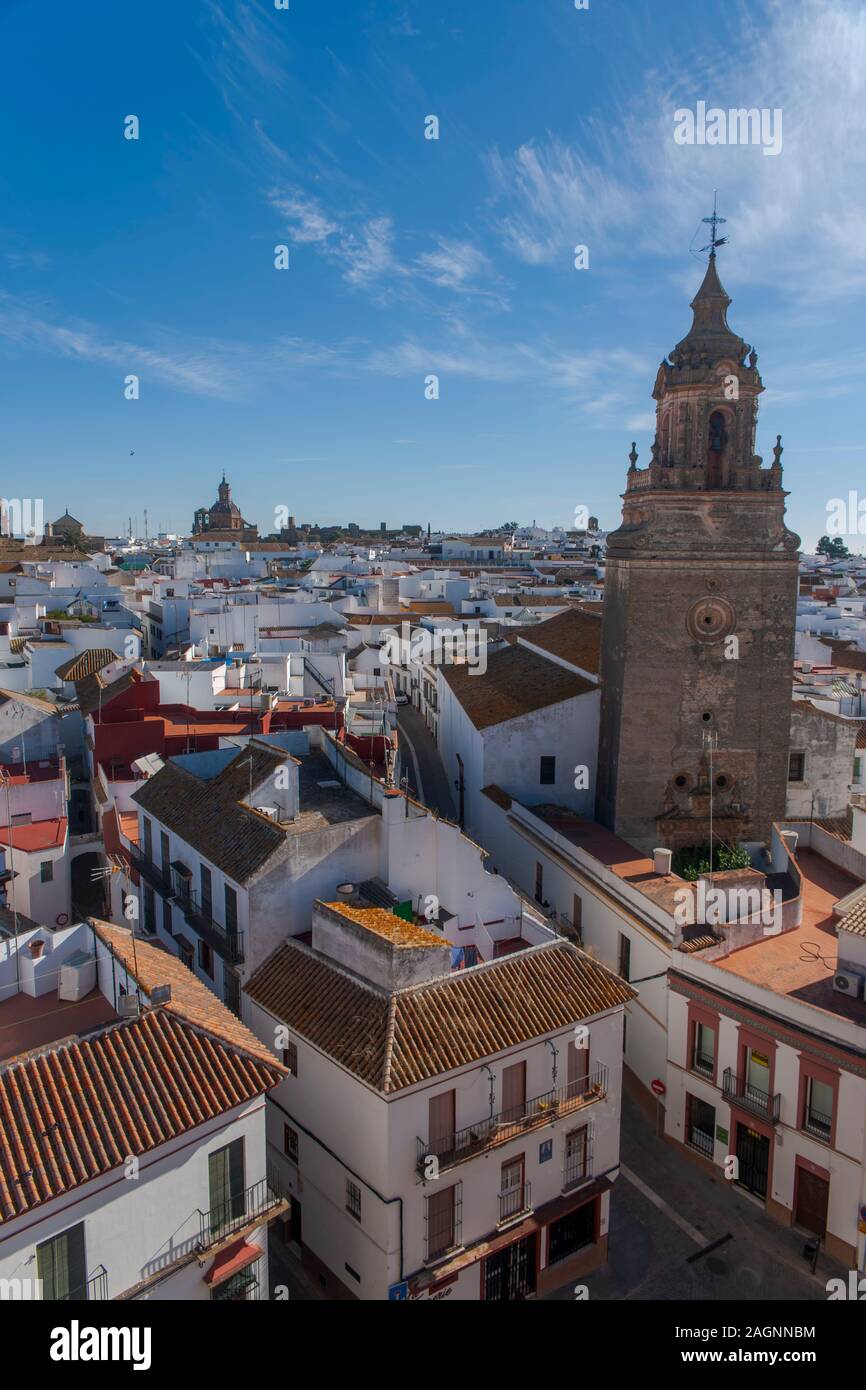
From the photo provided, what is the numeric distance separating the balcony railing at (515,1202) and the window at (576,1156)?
0.89 meters

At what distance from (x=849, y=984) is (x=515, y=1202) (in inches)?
285

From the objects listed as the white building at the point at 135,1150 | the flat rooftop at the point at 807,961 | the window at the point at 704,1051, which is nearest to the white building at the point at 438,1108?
the white building at the point at 135,1150

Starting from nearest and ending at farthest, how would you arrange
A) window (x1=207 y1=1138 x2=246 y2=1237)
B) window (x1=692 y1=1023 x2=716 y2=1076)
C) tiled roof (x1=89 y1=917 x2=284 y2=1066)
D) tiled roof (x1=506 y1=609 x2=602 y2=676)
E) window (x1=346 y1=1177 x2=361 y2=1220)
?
window (x1=207 y1=1138 x2=246 y2=1237), tiled roof (x1=89 y1=917 x2=284 y2=1066), window (x1=346 y1=1177 x2=361 y2=1220), window (x1=692 y1=1023 x2=716 y2=1076), tiled roof (x1=506 y1=609 x2=602 y2=676)

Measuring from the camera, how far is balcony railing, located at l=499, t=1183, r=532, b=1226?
1531 cm

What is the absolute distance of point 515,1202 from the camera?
15453 millimetres

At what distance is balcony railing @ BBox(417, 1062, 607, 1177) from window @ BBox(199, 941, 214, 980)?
6375 millimetres

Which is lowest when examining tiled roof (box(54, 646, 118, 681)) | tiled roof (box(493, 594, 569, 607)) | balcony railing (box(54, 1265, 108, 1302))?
balcony railing (box(54, 1265, 108, 1302))

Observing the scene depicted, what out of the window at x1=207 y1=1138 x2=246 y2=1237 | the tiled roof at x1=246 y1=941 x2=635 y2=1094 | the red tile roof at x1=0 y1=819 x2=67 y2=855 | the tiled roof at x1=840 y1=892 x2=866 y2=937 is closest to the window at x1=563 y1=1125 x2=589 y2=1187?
the tiled roof at x1=246 y1=941 x2=635 y2=1094

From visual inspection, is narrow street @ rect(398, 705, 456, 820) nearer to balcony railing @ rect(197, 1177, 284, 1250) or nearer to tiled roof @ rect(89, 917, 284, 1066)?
tiled roof @ rect(89, 917, 284, 1066)

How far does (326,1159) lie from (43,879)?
41.2ft

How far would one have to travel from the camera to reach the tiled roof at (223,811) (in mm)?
18141

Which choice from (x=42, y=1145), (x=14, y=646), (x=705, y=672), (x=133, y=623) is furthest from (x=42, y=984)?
(x=133, y=623)

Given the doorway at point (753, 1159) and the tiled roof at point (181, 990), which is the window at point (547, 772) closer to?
the doorway at point (753, 1159)
